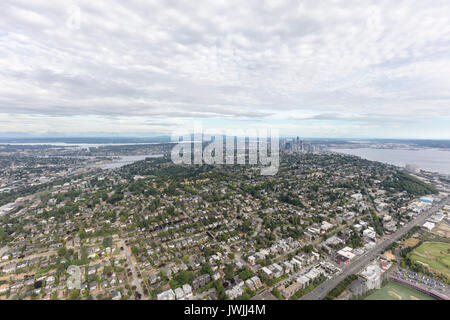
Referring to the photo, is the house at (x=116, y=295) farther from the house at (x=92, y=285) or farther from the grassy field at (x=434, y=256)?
the grassy field at (x=434, y=256)

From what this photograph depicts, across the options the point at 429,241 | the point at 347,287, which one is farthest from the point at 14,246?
the point at 429,241

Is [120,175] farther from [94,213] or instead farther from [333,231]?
[333,231]

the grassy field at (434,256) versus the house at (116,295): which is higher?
the grassy field at (434,256)

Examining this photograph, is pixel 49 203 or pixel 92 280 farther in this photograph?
pixel 49 203

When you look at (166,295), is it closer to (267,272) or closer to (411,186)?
(267,272)

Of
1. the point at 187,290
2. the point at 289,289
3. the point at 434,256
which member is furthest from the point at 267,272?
the point at 434,256

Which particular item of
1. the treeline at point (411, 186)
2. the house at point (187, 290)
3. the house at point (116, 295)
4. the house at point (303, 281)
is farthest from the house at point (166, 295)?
the treeline at point (411, 186)
